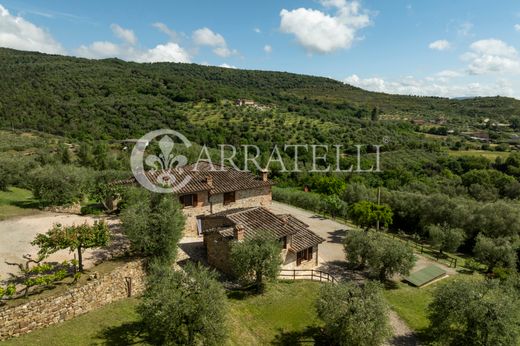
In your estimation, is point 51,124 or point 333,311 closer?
point 333,311

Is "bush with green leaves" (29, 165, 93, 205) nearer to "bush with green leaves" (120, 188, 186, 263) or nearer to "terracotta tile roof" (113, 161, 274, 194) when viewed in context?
"terracotta tile roof" (113, 161, 274, 194)

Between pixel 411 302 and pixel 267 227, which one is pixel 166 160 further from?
pixel 411 302

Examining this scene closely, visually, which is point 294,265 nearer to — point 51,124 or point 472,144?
point 51,124

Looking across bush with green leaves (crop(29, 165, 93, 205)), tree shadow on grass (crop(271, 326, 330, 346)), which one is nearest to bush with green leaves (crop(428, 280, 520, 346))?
tree shadow on grass (crop(271, 326, 330, 346))

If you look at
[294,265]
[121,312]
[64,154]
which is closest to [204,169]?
[294,265]

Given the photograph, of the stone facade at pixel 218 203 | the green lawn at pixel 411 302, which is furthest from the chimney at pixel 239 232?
the green lawn at pixel 411 302

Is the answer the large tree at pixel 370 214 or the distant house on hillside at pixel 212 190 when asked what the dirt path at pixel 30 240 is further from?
the large tree at pixel 370 214
